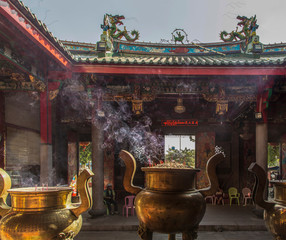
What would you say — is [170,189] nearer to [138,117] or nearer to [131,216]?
[131,216]

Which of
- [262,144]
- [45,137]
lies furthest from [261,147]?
[45,137]

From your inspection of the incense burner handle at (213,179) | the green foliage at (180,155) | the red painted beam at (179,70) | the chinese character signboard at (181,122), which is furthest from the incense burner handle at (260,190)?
the chinese character signboard at (181,122)

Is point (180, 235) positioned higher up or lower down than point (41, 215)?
lower down

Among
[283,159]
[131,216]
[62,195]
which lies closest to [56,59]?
[62,195]

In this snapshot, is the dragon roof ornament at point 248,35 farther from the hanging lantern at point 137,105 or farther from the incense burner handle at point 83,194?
the incense burner handle at point 83,194

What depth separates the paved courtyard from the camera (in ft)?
16.2

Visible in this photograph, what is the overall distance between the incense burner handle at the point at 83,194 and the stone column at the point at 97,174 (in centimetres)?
395

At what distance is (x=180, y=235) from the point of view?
16.9 feet

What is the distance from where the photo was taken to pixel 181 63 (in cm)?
536

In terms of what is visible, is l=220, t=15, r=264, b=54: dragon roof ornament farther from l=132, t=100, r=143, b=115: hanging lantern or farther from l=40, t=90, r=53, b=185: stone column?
l=40, t=90, r=53, b=185: stone column

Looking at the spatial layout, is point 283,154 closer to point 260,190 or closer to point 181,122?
point 181,122

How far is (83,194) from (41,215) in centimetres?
36

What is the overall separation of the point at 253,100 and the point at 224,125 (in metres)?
2.83

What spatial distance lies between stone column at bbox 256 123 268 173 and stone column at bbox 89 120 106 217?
3.73 metres
